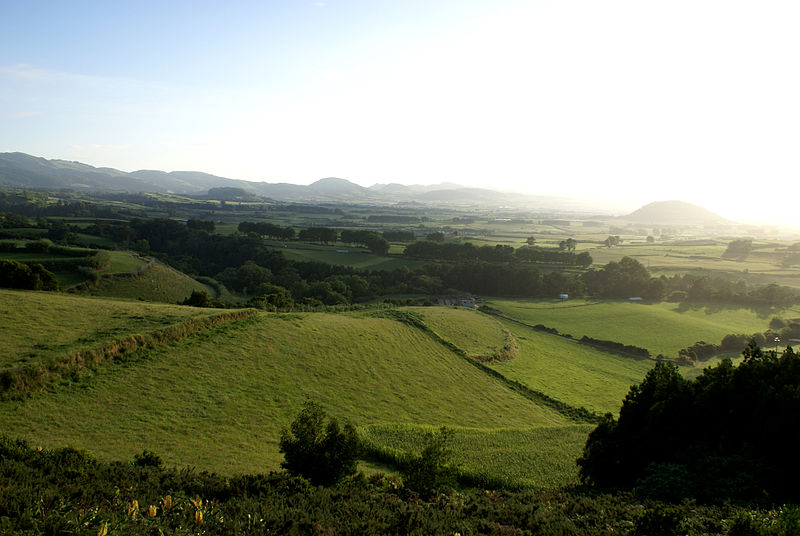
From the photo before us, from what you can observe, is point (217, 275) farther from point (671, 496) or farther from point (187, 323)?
point (671, 496)

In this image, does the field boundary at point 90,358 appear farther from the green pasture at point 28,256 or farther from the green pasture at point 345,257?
the green pasture at point 345,257

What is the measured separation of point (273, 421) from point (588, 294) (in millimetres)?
80034

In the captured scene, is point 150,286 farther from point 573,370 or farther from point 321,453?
point 573,370

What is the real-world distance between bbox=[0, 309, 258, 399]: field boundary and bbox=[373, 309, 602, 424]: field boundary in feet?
72.2

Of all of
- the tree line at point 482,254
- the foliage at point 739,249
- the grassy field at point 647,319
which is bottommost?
the grassy field at point 647,319

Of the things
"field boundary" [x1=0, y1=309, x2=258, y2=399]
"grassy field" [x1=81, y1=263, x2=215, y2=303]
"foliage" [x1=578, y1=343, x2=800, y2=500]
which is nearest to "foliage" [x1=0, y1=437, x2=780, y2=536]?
"foliage" [x1=578, y1=343, x2=800, y2=500]

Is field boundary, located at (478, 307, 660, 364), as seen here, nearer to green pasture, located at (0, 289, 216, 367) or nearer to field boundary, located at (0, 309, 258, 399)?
field boundary, located at (0, 309, 258, 399)

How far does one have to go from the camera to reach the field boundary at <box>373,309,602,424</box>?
1389 inches

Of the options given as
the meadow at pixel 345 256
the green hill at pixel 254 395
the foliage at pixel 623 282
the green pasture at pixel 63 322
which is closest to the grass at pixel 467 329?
the green hill at pixel 254 395

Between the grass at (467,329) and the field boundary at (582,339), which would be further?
the field boundary at (582,339)

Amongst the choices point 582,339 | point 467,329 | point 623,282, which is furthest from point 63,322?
point 623,282

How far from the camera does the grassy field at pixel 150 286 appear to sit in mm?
54938

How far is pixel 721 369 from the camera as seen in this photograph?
20328mm

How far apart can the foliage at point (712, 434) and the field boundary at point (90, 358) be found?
86.7 feet
